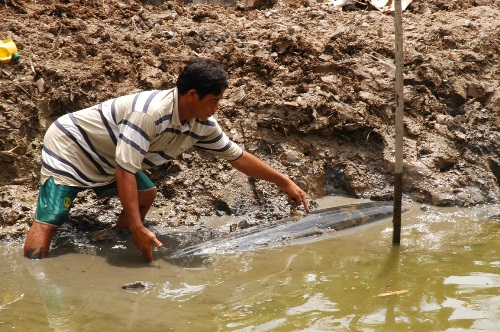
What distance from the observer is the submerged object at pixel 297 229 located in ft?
15.8

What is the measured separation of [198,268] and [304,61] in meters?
2.75

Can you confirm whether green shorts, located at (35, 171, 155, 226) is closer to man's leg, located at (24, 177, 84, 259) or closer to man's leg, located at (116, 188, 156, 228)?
man's leg, located at (24, 177, 84, 259)

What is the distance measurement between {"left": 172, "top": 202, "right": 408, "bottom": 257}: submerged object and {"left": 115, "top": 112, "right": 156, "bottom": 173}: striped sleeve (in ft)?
2.67

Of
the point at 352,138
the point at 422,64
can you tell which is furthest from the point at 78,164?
the point at 422,64

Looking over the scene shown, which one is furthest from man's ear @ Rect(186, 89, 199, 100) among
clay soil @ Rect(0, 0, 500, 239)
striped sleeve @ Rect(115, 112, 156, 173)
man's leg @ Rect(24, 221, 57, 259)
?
clay soil @ Rect(0, 0, 500, 239)

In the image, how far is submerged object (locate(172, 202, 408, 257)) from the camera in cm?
480

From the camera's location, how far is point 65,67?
19.5ft

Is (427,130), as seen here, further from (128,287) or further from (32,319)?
(32,319)

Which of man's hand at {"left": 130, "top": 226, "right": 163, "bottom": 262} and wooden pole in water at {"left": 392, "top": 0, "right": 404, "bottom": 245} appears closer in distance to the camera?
man's hand at {"left": 130, "top": 226, "right": 163, "bottom": 262}

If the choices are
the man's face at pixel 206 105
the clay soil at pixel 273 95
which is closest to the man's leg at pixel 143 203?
the clay soil at pixel 273 95

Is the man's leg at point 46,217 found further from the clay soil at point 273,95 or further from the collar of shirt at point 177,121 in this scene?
the collar of shirt at point 177,121

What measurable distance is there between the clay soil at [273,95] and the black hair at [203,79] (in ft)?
4.90

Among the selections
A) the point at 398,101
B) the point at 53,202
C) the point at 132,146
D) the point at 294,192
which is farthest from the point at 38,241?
the point at 398,101

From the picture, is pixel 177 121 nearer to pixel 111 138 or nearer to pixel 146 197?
pixel 111 138
